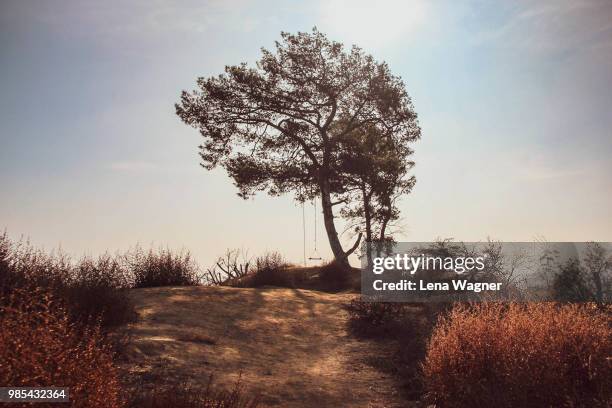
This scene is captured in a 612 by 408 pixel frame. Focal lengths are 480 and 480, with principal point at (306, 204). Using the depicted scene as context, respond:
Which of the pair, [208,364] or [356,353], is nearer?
[208,364]

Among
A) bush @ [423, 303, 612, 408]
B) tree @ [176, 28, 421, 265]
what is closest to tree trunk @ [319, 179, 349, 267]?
tree @ [176, 28, 421, 265]

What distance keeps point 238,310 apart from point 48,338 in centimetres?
720

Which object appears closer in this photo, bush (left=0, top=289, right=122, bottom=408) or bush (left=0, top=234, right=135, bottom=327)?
bush (left=0, top=289, right=122, bottom=408)

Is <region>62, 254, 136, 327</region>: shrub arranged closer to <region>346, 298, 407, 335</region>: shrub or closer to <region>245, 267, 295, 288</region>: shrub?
<region>346, 298, 407, 335</region>: shrub

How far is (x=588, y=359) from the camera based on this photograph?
570cm

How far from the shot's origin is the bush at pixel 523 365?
532cm

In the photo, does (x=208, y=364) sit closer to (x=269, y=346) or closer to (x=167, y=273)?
(x=269, y=346)

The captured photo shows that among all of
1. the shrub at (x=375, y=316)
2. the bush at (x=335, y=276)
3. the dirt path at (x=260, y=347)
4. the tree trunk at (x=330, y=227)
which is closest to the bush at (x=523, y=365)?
the dirt path at (x=260, y=347)

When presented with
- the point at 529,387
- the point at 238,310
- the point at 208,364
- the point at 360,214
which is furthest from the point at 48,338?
the point at 360,214

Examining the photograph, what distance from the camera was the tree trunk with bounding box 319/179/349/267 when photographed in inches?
814

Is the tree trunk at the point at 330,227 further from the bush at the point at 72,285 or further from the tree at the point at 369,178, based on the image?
the bush at the point at 72,285

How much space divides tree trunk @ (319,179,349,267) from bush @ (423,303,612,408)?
14.3 m

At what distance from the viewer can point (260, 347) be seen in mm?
8688

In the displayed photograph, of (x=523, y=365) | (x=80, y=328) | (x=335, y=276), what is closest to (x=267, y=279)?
(x=335, y=276)
